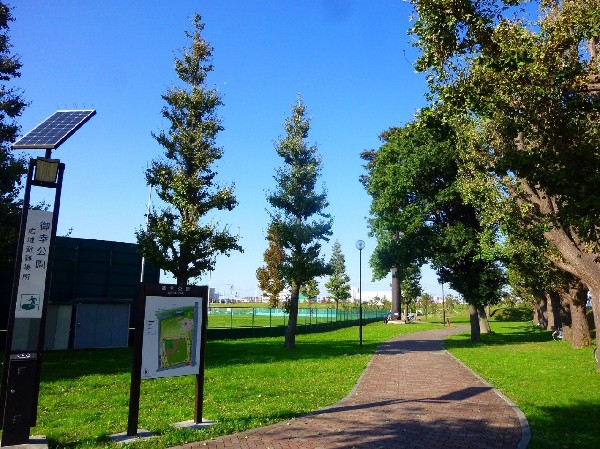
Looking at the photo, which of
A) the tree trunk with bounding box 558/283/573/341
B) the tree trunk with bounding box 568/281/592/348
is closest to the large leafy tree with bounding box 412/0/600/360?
the tree trunk with bounding box 568/281/592/348

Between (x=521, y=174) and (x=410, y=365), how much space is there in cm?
1001

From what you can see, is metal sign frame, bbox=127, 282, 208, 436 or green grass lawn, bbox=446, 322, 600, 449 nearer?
metal sign frame, bbox=127, 282, 208, 436

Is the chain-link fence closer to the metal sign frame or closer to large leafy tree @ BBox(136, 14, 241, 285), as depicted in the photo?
large leafy tree @ BBox(136, 14, 241, 285)

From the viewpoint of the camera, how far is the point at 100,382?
44.0 ft

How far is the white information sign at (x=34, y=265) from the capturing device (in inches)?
288

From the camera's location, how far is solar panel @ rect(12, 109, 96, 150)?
26.2ft

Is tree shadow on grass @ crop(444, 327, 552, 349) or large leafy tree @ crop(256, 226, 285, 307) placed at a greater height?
large leafy tree @ crop(256, 226, 285, 307)

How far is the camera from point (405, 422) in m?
8.84

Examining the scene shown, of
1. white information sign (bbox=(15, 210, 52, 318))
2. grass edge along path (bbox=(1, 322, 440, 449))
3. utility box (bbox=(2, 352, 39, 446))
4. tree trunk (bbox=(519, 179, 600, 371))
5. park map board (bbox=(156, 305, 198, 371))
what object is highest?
tree trunk (bbox=(519, 179, 600, 371))

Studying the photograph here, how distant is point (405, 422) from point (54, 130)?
8.36 meters

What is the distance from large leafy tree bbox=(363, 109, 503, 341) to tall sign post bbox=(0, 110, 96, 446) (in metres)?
22.7

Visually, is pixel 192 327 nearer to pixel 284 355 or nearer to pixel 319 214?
pixel 284 355

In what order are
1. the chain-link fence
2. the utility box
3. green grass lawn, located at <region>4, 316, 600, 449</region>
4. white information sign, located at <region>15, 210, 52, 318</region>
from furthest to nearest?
the chain-link fence → green grass lawn, located at <region>4, 316, 600, 449</region> → white information sign, located at <region>15, 210, 52, 318</region> → the utility box

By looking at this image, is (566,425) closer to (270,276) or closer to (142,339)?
(142,339)
